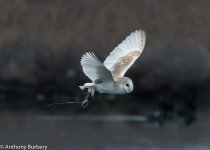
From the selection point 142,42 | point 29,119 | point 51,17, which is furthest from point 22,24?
point 142,42

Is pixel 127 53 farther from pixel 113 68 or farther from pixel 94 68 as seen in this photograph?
pixel 94 68

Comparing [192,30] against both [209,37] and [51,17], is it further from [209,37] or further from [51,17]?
[51,17]

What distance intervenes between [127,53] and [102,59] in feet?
12.1

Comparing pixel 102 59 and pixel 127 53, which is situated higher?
pixel 102 59

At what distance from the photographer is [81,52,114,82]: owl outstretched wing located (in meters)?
13.0

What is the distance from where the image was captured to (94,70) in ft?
43.3

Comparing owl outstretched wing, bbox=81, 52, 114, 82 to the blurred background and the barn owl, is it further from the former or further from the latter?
the blurred background

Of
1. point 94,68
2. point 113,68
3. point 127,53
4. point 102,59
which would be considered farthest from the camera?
point 102,59

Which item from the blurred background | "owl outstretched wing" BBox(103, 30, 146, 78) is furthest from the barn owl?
the blurred background

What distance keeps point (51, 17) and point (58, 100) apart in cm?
123

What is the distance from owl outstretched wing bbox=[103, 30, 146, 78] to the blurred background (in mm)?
3154

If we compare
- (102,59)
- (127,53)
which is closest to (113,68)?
(127,53)

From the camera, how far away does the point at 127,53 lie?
1405cm

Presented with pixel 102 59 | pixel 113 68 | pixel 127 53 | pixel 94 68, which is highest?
pixel 102 59
